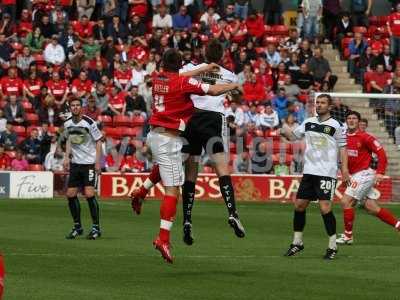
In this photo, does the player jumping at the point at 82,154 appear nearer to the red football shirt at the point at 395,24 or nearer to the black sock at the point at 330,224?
the black sock at the point at 330,224

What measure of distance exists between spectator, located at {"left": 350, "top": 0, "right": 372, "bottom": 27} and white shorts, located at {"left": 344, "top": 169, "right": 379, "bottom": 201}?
2051 cm

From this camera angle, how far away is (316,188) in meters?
16.3

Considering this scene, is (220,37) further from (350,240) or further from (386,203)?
(350,240)

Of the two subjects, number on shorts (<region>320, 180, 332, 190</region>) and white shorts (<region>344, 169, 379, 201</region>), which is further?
white shorts (<region>344, 169, 379, 201</region>)

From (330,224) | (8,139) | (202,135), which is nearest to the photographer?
(202,135)

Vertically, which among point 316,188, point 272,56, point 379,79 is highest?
point 316,188

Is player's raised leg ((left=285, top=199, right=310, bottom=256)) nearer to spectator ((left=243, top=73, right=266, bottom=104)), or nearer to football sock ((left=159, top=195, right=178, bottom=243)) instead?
football sock ((left=159, top=195, right=178, bottom=243))

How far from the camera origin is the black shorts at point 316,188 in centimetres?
1627

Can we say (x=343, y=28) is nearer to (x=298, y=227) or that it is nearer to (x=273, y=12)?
(x=273, y=12)

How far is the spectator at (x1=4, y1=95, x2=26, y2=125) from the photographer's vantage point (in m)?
32.8

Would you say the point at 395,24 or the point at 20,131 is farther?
the point at 395,24

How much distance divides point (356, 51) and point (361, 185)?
61.6ft

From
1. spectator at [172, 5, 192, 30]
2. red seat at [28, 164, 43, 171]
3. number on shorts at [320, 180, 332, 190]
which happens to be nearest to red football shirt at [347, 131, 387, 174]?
number on shorts at [320, 180, 332, 190]

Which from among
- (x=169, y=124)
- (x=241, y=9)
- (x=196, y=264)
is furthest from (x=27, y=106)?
(x=169, y=124)
